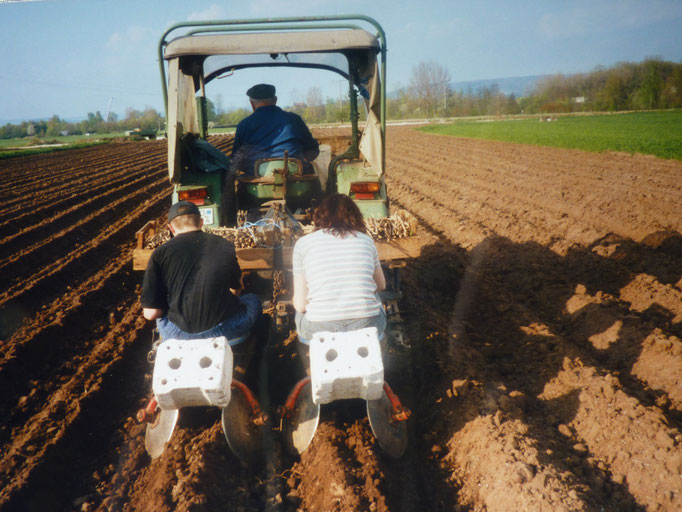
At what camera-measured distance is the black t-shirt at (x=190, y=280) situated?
291 centimetres

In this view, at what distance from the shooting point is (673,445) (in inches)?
109

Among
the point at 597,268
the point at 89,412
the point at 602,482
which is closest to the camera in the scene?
the point at 602,482

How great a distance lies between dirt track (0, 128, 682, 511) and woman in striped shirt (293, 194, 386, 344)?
0.81m

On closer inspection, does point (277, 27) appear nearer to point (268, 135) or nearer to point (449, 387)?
point (268, 135)

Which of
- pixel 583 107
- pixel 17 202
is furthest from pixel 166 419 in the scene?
pixel 583 107

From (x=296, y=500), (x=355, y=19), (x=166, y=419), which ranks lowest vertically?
(x=296, y=500)

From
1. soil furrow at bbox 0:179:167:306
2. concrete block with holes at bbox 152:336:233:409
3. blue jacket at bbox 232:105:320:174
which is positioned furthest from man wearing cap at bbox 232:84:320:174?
soil furrow at bbox 0:179:167:306

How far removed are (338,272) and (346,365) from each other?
62 cm

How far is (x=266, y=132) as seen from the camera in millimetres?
4652

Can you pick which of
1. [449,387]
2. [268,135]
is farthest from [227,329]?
[268,135]

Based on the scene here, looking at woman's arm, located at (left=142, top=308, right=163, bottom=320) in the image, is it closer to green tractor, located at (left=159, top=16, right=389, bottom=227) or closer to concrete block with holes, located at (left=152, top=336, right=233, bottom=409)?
concrete block with holes, located at (left=152, top=336, right=233, bottom=409)

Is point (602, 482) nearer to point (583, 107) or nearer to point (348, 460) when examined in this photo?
point (348, 460)

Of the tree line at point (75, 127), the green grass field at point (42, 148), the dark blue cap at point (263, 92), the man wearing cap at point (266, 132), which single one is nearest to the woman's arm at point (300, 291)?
the man wearing cap at point (266, 132)

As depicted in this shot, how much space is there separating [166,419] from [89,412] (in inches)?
39.9
